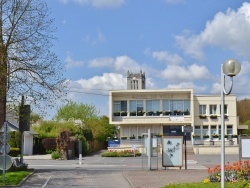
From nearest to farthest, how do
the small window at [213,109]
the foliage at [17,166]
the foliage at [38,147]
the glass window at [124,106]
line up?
the foliage at [17,166] → the foliage at [38,147] → the small window at [213,109] → the glass window at [124,106]

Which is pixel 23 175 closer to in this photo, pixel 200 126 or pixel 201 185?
pixel 201 185

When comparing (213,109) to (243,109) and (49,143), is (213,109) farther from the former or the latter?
(243,109)

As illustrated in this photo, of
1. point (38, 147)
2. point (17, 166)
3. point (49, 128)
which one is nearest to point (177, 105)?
point (49, 128)

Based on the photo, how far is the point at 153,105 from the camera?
59812mm

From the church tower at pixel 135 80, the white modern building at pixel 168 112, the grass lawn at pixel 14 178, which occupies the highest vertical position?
the church tower at pixel 135 80

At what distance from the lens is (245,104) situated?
309 feet

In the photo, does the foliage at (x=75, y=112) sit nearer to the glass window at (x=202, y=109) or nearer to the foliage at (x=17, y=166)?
the glass window at (x=202, y=109)

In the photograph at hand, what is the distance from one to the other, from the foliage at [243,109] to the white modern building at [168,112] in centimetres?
3000

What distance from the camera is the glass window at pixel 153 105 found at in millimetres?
59688

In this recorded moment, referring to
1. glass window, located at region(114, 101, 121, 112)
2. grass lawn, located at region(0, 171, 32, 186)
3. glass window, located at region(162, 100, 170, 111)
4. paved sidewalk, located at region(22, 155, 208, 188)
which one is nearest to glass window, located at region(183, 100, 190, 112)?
glass window, located at region(162, 100, 170, 111)

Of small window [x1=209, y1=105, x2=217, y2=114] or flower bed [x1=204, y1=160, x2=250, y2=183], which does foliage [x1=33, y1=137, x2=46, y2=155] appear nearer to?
small window [x1=209, y1=105, x2=217, y2=114]

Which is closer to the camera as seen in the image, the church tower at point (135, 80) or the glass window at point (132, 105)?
the glass window at point (132, 105)

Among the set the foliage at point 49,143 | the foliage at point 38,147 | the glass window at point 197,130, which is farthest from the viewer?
the glass window at point 197,130

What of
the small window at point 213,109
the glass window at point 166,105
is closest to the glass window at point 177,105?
the glass window at point 166,105
